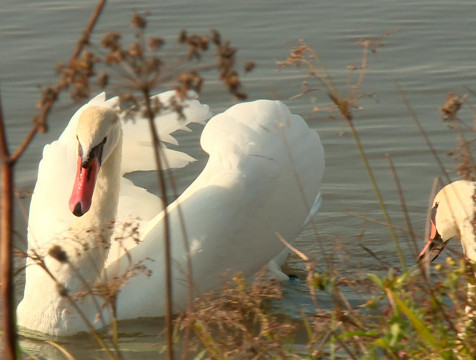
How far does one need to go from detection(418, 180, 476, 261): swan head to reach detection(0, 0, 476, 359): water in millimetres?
494

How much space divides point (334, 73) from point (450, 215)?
344 centimetres

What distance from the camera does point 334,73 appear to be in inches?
311

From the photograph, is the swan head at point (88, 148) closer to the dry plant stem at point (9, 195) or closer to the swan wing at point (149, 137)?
the swan wing at point (149, 137)

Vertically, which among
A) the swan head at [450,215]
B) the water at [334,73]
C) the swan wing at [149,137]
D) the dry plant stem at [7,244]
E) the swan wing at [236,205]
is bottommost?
the dry plant stem at [7,244]

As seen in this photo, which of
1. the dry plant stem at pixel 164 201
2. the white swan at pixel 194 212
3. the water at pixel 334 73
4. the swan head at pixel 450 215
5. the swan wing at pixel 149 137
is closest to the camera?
the dry plant stem at pixel 164 201

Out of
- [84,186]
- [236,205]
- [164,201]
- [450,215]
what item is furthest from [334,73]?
Result: [164,201]

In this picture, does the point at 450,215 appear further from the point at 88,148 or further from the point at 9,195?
the point at 9,195

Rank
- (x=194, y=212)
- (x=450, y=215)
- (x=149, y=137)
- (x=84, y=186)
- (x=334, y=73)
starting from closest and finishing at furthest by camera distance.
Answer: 1. (x=450, y=215)
2. (x=84, y=186)
3. (x=194, y=212)
4. (x=149, y=137)
5. (x=334, y=73)

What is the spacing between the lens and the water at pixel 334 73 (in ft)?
20.6

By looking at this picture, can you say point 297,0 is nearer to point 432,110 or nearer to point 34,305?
point 432,110

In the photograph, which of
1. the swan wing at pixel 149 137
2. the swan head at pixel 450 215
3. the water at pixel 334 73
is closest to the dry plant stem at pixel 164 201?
the swan head at pixel 450 215

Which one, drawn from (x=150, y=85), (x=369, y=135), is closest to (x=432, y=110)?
(x=369, y=135)

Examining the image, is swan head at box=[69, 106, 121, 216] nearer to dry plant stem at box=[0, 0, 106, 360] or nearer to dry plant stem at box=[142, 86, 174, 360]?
dry plant stem at box=[142, 86, 174, 360]

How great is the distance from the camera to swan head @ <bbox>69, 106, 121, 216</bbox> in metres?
4.68
